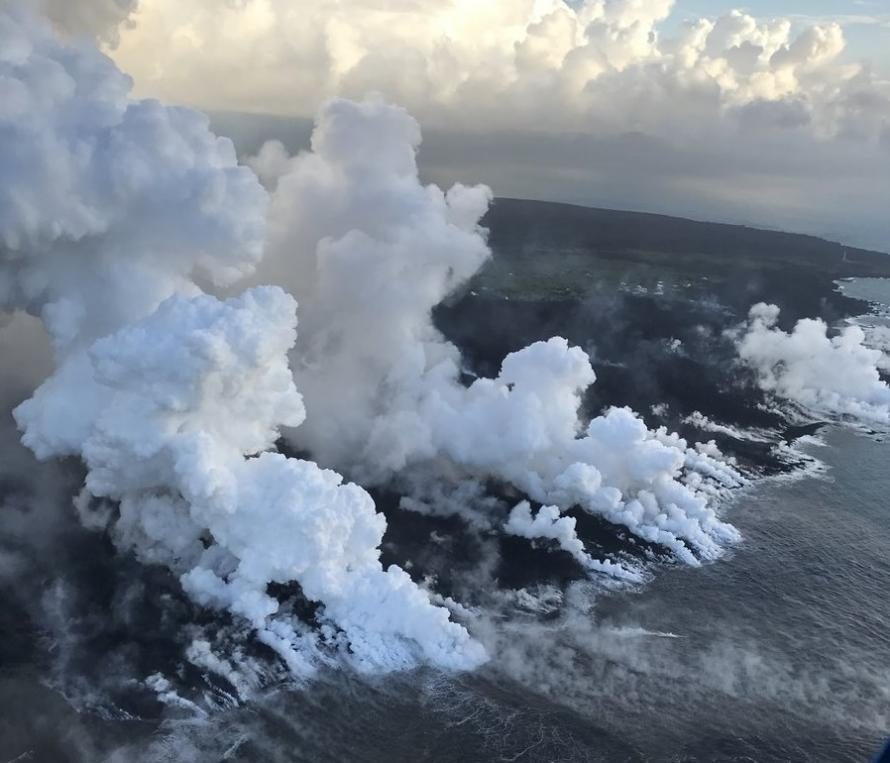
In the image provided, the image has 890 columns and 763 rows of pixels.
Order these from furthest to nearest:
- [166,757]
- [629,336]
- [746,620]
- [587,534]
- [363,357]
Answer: [629,336] < [363,357] < [587,534] < [746,620] < [166,757]

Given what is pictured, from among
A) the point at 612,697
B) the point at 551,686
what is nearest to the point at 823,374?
the point at 612,697

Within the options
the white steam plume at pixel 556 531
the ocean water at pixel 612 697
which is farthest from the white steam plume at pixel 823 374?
the white steam plume at pixel 556 531

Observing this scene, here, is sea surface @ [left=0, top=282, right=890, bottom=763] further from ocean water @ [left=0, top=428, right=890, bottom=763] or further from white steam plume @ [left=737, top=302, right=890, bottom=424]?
white steam plume @ [left=737, top=302, right=890, bottom=424]

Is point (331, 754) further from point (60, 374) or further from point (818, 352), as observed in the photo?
point (818, 352)

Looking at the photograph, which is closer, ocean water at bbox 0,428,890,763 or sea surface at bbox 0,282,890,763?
ocean water at bbox 0,428,890,763

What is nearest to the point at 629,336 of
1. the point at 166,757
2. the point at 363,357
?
the point at 363,357

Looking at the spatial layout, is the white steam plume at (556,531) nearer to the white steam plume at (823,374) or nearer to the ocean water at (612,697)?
the ocean water at (612,697)

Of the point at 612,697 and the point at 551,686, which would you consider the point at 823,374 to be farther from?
the point at 551,686

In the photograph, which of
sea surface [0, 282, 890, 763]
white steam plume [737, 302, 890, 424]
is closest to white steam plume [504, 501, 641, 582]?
sea surface [0, 282, 890, 763]
